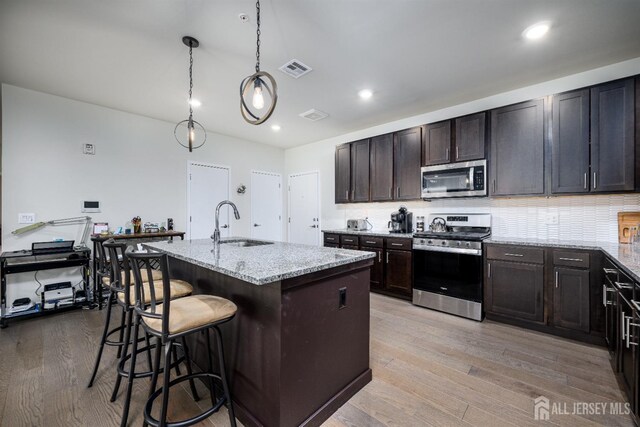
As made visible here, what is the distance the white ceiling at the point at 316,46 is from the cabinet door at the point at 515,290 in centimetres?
210

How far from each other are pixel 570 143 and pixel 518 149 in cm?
43

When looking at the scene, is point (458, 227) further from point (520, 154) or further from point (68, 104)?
point (68, 104)

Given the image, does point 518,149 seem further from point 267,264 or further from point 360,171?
point 267,264

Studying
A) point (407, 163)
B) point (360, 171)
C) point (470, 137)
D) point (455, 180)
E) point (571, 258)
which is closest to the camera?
point (571, 258)

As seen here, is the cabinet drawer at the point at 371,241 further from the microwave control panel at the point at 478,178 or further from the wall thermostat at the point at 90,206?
the wall thermostat at the point at 90,206

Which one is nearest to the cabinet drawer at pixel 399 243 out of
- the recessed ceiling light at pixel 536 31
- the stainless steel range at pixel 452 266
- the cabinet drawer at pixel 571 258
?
the stainless steel range at pixel 452 266

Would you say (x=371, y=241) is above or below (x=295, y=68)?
below

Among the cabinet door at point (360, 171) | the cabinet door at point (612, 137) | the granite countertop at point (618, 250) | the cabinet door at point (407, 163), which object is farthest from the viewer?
the cabinet door at point (360, 171)

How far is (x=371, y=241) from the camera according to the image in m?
4.10

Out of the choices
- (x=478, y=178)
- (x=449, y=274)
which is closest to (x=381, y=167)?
(x=478, y=178)

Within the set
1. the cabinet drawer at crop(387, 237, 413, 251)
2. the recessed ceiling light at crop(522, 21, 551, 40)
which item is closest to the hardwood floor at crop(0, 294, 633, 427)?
the cabinet drawer at crop(387, 237, 413, 251)

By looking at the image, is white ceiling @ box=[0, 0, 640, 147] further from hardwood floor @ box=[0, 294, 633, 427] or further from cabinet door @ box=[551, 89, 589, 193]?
hardwood floor @ box=[0, 294, 633, 427]

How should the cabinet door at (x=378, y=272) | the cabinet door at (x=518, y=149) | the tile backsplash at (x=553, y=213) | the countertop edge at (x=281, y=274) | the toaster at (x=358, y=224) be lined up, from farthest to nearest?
1. the toaster at (x=358, y=224)
2. the cabinet door at (x=378, y=272)
3. the cabinet door at (x=518, y=149)
4. the tile backsplash at (x=553, y=213)
5. the countertop edge at (x=281, y=274)

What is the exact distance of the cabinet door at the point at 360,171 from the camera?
14.8 ft
